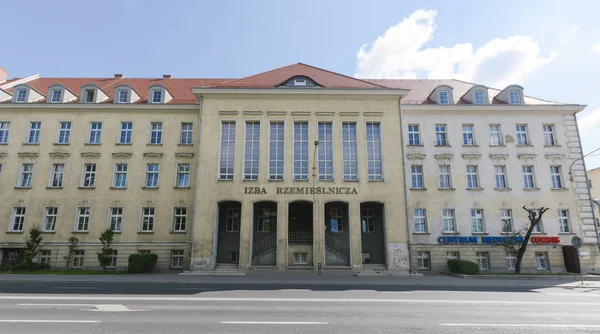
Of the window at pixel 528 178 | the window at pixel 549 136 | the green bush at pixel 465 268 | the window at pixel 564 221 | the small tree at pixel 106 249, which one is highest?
the window at pixel 549 136

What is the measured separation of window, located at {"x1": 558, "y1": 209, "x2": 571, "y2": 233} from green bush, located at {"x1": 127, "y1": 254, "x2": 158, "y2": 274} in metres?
30.5

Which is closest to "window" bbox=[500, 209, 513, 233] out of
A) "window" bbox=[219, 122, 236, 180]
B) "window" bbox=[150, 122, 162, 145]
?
"window" bbox=[219, 122, 236, 180]

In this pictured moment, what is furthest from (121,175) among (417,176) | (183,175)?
(417,176)

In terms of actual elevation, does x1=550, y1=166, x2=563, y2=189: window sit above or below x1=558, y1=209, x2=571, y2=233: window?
above

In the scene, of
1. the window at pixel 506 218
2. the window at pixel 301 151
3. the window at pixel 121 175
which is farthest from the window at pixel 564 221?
the window at pixel 121 175

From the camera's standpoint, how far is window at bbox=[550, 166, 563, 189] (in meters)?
25.5

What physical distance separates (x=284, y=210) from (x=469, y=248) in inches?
558

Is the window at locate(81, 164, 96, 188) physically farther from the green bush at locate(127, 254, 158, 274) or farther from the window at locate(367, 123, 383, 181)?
the window at locate(367, 123, 383, 181)

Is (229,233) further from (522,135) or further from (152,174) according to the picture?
(522,135)

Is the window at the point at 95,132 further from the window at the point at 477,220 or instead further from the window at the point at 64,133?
the window at the point at 477,220

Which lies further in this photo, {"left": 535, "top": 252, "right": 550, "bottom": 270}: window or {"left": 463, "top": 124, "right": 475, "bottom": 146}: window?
{"left": 463, "top": 124, "right": 475, "bottom": 146}: window

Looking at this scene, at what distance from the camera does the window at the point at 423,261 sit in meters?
24.0

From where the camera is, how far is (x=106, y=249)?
73.4 ft

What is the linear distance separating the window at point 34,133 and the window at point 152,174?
9.06 metres
